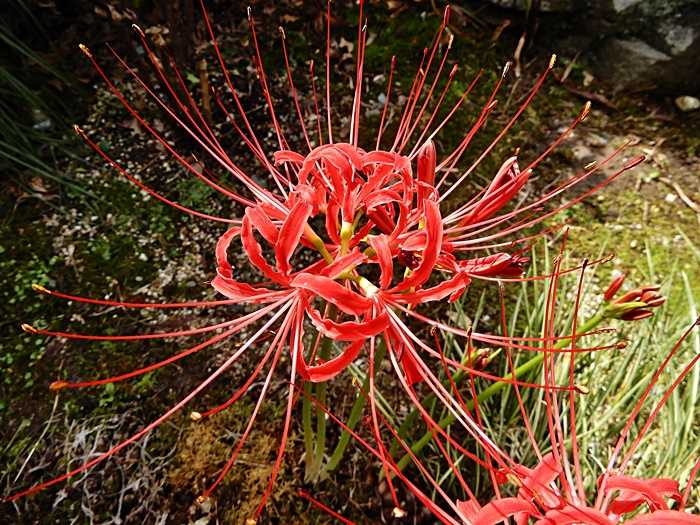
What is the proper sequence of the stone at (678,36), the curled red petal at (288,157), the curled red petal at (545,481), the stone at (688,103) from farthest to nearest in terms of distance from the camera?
1. the stone at (688,103)
2. the stone at (678,36)
3. the curled red petal at (288,157)
4. the curled red petal at (545,481)

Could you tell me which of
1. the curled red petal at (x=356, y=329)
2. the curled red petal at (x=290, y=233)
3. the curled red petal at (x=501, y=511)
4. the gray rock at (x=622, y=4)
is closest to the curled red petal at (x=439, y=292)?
the curled red petal at (x=356, y=329)

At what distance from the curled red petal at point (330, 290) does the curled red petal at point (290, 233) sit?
2.0 inches

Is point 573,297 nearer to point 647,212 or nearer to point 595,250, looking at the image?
point 595,250

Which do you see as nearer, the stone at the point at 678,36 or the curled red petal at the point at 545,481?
the curled red petal at the point at 545,481

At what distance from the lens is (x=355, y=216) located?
0.96 m

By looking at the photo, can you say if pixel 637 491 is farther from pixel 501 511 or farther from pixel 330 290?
pixel 330 290

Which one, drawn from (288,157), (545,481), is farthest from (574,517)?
(288,157)

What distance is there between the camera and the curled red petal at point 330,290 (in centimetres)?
76

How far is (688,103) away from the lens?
2.33 metres

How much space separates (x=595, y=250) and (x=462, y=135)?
680 mm

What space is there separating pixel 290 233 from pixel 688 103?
2.32 metres

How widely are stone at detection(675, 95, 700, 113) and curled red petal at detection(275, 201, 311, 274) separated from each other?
2267 millimetres

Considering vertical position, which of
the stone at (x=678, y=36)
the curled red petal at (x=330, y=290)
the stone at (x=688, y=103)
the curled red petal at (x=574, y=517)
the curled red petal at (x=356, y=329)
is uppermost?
the stone at (x=678, y=36)

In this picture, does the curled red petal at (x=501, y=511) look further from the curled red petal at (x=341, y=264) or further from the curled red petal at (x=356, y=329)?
the curled red petal at (x=341, y=264)
